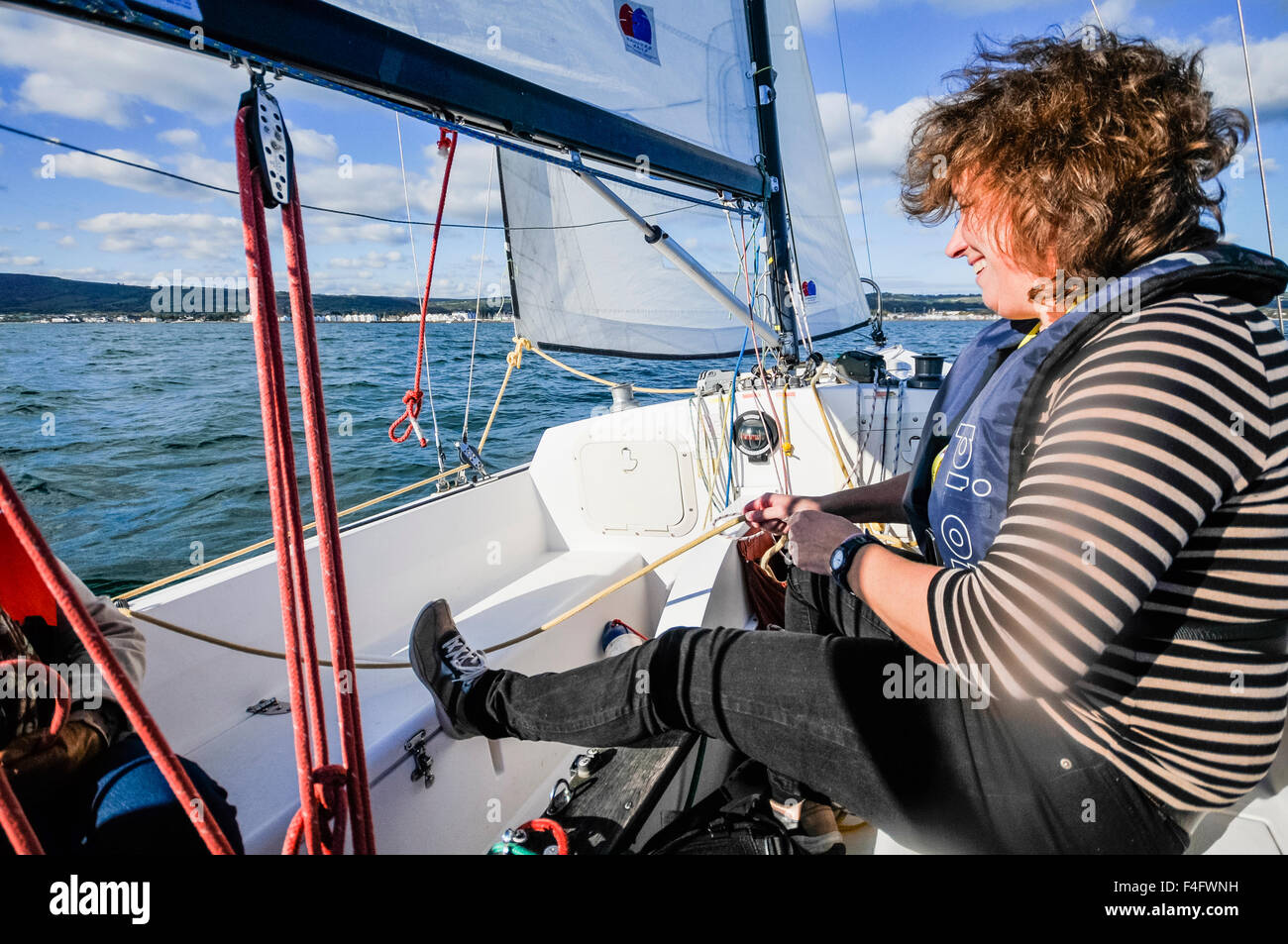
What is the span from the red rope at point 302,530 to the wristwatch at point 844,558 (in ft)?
2.22

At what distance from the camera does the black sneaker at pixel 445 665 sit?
1.33 metres

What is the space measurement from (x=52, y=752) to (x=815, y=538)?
1.23 meters

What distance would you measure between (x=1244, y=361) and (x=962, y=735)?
55cm

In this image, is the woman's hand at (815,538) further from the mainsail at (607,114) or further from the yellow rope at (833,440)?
the yellow rope at (833,440)

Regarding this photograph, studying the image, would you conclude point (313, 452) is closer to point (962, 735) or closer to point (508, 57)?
point (962, 735)

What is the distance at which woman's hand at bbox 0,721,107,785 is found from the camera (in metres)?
0.98

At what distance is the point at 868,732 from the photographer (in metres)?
0.94

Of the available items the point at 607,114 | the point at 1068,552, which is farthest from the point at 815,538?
the point at 607,114

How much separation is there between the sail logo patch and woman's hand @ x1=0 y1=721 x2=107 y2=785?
7.22ft

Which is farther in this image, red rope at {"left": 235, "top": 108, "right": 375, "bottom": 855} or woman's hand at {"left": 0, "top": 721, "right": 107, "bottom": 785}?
woman's hand at {"left": 0, "top": 721, "right": 107, "bottom": 785}

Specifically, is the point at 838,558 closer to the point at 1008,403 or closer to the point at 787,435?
the point at 1008,403

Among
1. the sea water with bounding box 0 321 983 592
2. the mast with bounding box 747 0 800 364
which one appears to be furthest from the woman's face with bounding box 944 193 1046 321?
the mast with bounding box 747 0 800 364

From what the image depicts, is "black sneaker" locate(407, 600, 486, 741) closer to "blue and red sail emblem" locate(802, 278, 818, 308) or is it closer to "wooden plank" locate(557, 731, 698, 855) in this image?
"wooden plank" locate(557, 731, 698, 855)

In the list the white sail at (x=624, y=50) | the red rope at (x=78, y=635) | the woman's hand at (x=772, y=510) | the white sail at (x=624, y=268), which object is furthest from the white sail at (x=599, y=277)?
the red rope at (x=78, y=635)
